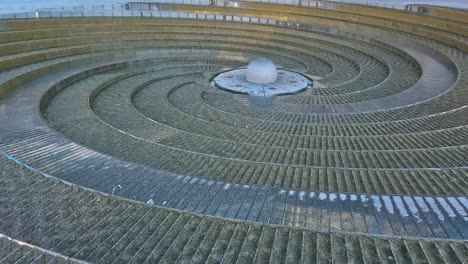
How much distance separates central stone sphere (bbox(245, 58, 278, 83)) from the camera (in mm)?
19344

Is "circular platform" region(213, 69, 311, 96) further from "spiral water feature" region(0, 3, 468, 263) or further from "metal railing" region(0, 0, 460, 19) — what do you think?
"metal railing" region(0, 0, 460, 19)

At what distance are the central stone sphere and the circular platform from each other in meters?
0.23

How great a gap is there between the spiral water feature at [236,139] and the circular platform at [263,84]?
754 mm

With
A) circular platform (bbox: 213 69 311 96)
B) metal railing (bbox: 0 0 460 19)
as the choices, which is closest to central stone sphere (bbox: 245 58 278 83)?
circular platform (bbox: 213 69 311 96)

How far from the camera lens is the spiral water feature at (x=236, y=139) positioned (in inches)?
193

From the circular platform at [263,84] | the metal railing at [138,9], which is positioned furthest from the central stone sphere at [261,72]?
the metal railing at [138,9]

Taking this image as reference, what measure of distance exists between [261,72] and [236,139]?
8081 mm

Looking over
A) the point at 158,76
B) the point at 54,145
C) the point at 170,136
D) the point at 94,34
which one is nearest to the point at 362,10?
the point at 158,76

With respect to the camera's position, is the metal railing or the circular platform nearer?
the circular platform

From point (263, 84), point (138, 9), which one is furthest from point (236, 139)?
point (138, 9)

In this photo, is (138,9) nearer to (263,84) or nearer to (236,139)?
(263,84)

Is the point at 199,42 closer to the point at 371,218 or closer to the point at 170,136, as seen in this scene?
the point at 170,136

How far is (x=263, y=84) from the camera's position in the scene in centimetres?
1956

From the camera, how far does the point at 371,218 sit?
588 centimetres
